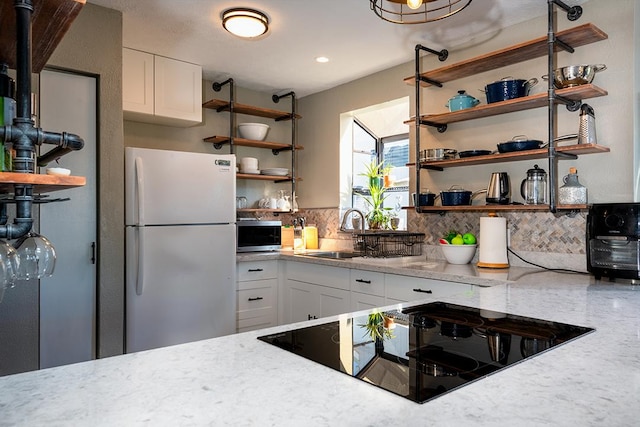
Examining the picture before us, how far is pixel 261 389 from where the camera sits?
80cm

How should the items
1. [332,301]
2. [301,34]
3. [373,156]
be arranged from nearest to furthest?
[301,34] → [332,301] → [373,156]

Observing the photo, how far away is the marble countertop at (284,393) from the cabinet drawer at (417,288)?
1.38m

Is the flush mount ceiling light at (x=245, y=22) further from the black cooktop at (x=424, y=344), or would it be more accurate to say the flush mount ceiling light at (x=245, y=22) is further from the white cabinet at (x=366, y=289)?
the black cooktop at (x=424, y=344)

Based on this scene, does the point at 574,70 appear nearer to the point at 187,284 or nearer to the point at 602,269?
the point at 602,269

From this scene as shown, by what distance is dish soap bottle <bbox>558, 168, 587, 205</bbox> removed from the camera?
250 centimetres

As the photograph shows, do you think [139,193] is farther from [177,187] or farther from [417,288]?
[417,288]

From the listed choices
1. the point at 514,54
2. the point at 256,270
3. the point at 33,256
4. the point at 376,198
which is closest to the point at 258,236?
the point at 256,270

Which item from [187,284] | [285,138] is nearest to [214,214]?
[187,284]

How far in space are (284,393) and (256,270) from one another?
114 inches

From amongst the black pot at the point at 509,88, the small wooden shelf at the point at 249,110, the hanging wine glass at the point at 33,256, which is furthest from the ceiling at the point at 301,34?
the hanging wine glass at the point at 33,256

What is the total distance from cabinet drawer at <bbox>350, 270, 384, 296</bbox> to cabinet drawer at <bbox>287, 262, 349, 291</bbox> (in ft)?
0.25

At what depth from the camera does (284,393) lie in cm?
79

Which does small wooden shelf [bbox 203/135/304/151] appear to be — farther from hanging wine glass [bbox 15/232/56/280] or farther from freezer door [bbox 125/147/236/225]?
hanging wine glass [bbox 15/232/56/280]

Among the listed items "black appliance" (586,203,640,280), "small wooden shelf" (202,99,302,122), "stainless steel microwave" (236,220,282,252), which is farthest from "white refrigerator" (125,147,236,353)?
"black appliance" (586,203,640,280)
